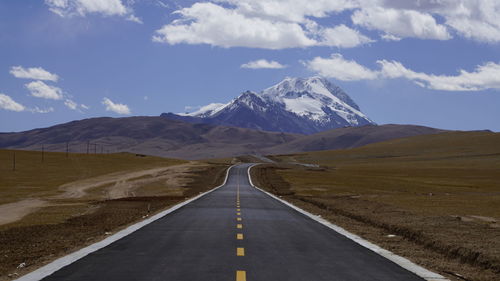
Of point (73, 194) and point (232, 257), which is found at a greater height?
point (232, 257)

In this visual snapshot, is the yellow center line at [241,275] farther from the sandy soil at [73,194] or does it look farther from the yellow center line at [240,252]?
the sandy soil at [73,194]

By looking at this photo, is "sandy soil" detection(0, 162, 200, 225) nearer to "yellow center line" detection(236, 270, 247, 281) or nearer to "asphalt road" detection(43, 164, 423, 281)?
"asphalt road" detection(43, 164, 423, 281)

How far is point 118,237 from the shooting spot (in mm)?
17766

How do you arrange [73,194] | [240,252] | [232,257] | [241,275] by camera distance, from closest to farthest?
[241,275]
[232,257]
[240,252]
[73,194]

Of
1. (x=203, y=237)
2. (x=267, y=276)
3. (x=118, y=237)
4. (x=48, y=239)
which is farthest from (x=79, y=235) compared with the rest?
(x=267, y=276)

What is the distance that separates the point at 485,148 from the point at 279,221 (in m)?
188

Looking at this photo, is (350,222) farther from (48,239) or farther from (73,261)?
(73,261)

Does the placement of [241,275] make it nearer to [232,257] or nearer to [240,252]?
[232,257]

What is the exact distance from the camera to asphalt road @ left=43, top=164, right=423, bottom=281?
11422 millimetres

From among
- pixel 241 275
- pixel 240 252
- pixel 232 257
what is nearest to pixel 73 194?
pixel 240 252

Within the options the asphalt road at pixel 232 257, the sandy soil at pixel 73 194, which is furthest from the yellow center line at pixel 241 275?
the sandy soil at pixel 73 194

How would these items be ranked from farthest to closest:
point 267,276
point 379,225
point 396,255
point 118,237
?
point 379,225, point 118,237, point 396,255, point 267,276

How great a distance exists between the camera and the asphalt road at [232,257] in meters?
11.4

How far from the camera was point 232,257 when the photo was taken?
13.7 meters
